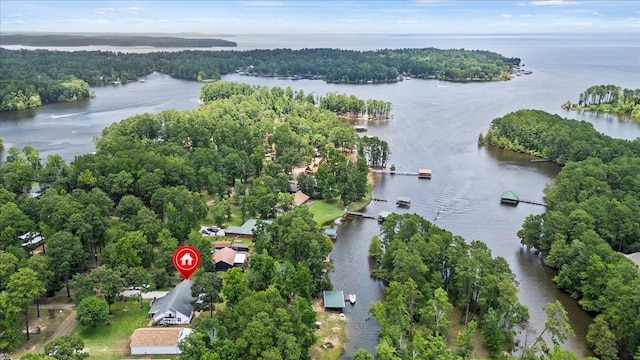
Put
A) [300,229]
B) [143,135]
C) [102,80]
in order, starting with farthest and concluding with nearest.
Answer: [102,80] < [143,135] < [300,229]

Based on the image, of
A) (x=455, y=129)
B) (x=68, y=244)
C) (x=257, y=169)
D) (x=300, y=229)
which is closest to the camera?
(x=68, y=244)

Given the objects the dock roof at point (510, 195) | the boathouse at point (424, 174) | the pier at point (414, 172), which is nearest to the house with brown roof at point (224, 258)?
the pier at point (414, 172)

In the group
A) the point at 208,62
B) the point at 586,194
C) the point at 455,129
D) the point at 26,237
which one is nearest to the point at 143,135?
the point at 26,237

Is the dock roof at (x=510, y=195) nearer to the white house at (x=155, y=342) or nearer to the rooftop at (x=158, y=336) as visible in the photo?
the rooftop at (x=158, y=336)

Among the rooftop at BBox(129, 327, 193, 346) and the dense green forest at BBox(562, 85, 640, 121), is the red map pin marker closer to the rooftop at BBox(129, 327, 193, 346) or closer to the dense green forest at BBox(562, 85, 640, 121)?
the rooftop at BBox(129, 327, 193, 346)

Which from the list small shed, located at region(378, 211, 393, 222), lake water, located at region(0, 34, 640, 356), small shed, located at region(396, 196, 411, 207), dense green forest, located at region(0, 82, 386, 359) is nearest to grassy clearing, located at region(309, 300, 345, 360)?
lake water, located at region(0, 34, 640, 356)

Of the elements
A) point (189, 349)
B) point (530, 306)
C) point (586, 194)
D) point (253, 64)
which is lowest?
point (530, 306)

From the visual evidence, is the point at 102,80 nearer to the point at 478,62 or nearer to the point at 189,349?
the point at 478,62
